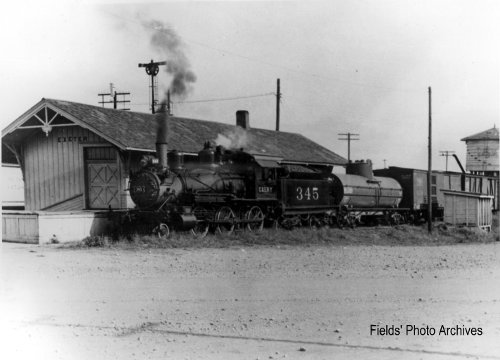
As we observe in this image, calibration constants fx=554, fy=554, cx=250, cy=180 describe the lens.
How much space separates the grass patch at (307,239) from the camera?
16.4 metres

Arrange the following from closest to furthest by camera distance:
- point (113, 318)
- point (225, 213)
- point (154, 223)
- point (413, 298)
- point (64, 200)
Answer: point (113, 318)
point (413, 298)
point (154, 223)
point (225, 213)
point (64, 200)

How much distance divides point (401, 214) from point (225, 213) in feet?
44.9

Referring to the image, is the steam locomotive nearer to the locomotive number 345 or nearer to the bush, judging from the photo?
the locomotive number 345

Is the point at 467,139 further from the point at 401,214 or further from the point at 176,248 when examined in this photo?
the point at 176,248

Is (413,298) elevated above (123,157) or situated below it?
below

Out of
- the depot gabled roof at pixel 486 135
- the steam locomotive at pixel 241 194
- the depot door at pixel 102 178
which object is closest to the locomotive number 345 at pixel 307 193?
the steam locomotive at pixel 241 194

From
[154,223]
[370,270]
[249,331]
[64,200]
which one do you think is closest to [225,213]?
[154,223]

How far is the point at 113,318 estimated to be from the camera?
7.77 meters

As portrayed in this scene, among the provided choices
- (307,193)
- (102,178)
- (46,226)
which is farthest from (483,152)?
(46,226)

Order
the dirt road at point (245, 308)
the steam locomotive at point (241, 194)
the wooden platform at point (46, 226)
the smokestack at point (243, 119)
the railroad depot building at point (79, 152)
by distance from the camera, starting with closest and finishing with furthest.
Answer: the dirt road at point (245, 308), the wooden platform at point (46, 226), the steam locomotive at point (241, 194), the railroad depot building at point (79, 152), the smokestack at point (243, 119)

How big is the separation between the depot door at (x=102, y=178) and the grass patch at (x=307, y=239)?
11.4 feet

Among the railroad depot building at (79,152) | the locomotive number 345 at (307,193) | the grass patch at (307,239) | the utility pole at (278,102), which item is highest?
the utility pole at (278,102)

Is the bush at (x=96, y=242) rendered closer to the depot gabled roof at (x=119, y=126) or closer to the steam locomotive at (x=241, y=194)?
the steam locomotive at (x=241, y=194)

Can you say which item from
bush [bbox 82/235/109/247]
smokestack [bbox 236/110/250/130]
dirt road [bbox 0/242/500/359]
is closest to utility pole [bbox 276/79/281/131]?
smokestack [bbox 236/110/250/130]
